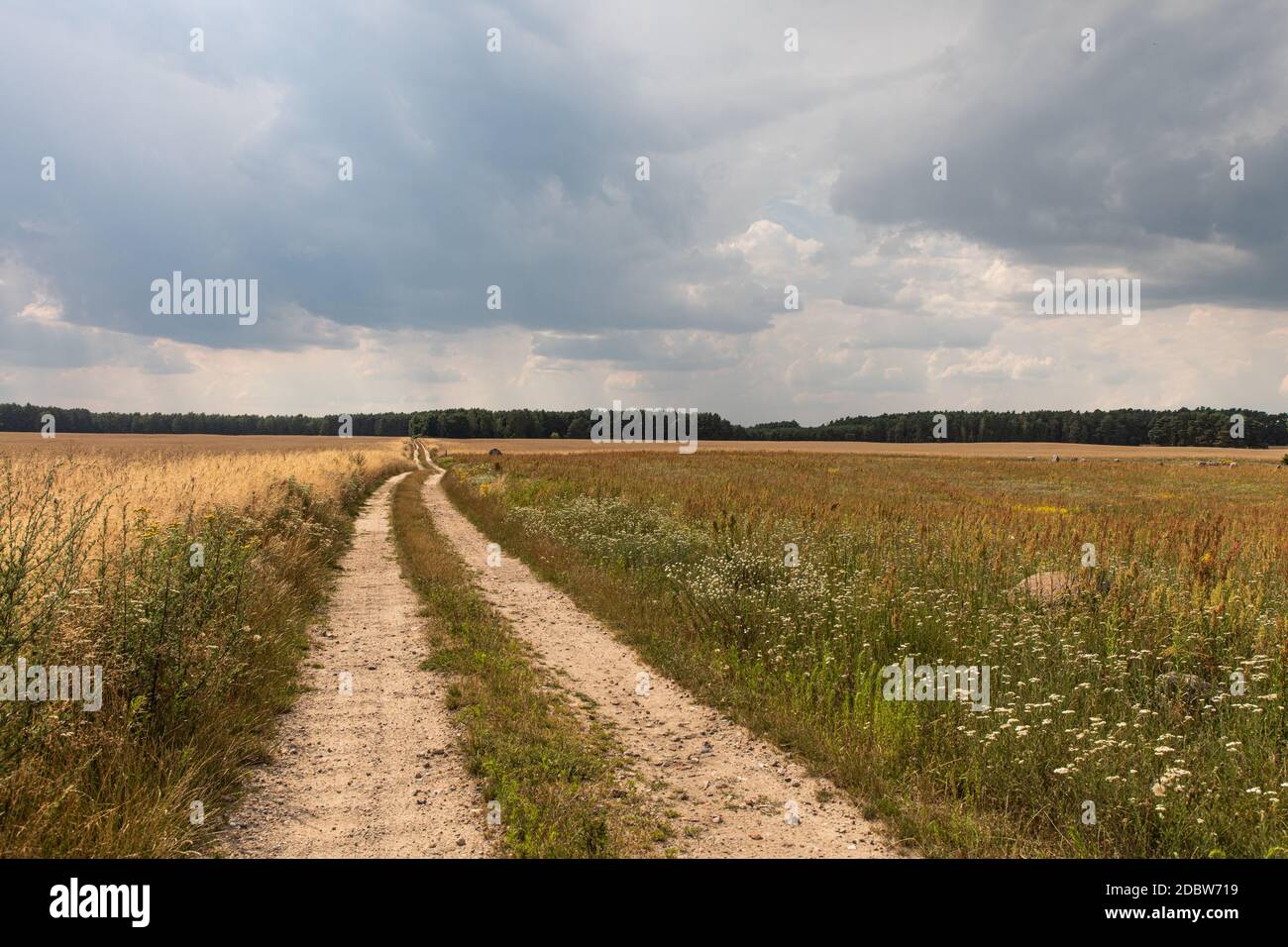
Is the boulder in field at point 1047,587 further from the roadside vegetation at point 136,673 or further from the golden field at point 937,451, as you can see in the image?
the golden field at point 937,451

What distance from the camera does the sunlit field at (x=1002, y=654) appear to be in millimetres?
4516

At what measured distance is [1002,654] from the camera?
23.5 feet

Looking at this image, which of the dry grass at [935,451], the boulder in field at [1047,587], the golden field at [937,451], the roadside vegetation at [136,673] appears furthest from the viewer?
the golden field at [937,451]

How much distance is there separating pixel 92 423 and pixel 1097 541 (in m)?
173

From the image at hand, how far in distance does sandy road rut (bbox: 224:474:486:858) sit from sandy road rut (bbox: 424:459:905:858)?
1.56 metres

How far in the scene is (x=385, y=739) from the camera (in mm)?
6055

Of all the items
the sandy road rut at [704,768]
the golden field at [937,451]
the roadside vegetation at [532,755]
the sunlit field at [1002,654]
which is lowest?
the sandy road rut at [704,768]

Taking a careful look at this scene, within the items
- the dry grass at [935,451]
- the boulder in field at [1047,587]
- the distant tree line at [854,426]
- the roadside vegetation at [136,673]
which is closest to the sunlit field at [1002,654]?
the boulder in field at [1047,587]

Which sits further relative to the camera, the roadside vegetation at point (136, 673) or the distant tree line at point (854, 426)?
the distant tree line at point (854, 426)

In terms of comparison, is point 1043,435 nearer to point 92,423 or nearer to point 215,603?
point 215,603

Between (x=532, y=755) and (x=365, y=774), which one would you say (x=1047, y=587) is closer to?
(x=532, y=755)

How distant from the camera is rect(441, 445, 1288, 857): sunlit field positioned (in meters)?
4.52

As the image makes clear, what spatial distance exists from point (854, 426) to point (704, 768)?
5860 inches

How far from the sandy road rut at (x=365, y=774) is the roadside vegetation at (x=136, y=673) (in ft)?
0.96
